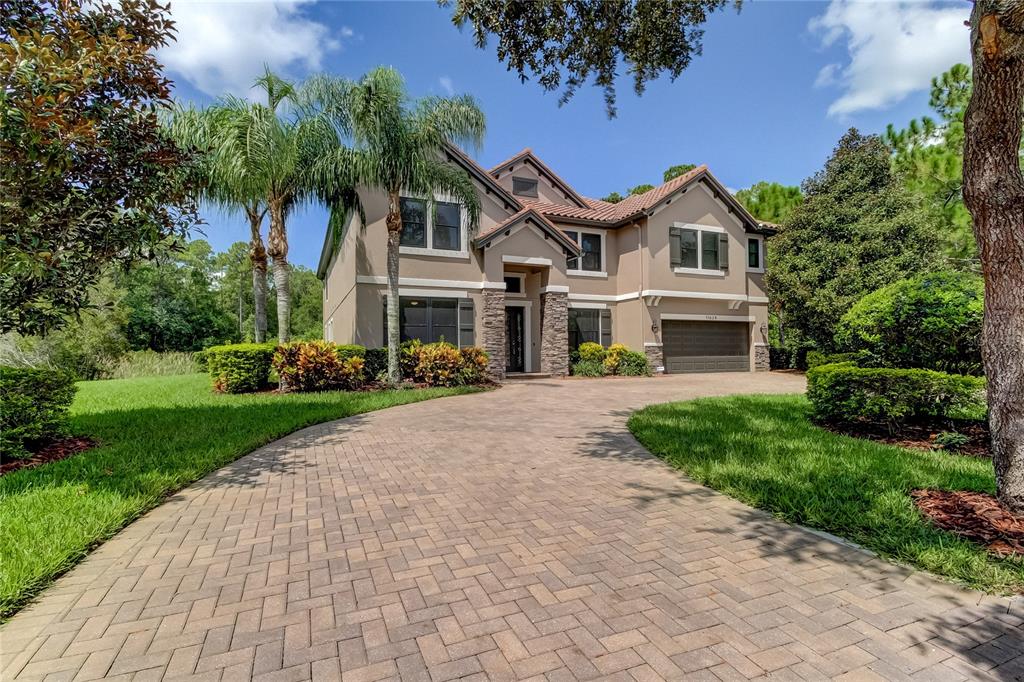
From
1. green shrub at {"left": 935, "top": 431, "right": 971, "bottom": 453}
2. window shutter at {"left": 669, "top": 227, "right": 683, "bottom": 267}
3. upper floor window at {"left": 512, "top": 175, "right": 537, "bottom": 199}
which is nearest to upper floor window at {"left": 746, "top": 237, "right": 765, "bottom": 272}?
window shutter at {"left": 669, "top": 227, "right": 683, "bottom": 267}

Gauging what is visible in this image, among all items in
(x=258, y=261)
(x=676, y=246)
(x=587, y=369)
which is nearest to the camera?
(x=258, y=261)

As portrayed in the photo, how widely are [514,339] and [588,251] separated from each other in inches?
216

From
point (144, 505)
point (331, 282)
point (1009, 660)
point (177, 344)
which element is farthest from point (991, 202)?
point (177, 344)

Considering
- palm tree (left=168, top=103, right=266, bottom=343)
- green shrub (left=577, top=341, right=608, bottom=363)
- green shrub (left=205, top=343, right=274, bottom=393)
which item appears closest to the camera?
palm tree (left=168, top=103, right=266, bottom=343)

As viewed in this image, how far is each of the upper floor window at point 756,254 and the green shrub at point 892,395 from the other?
15.8m

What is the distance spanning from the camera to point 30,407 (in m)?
6.68

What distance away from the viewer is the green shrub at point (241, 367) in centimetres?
1323

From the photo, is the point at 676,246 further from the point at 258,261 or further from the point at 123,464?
the point at 123,464

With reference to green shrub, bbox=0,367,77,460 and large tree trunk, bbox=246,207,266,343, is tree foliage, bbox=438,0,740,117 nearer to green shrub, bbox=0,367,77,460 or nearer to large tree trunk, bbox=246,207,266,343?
green shrub, bbox=0,367,77,460

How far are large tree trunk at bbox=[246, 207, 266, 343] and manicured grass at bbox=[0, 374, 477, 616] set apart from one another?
5.38 meters

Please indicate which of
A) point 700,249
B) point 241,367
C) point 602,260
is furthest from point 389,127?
point 700,249

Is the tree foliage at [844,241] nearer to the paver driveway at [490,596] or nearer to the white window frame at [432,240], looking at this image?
the white window frame at [432,240]

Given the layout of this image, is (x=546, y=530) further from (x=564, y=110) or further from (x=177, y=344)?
(x=177, y=344)

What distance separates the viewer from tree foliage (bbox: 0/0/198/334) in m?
4.13
